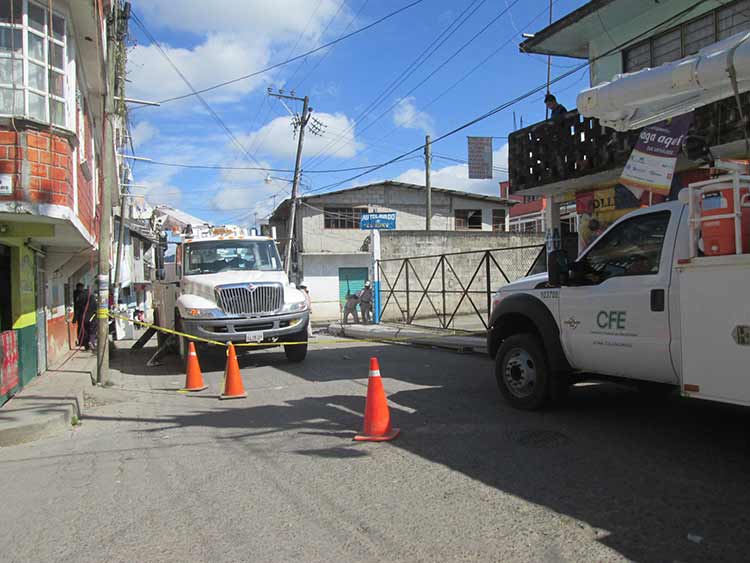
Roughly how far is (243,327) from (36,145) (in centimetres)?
467

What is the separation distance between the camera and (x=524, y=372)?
662 cm

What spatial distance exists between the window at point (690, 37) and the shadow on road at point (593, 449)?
23.0 feet

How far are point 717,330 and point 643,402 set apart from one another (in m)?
3.12

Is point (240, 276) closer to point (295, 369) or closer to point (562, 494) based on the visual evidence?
point (295, 369)

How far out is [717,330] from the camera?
418 cm

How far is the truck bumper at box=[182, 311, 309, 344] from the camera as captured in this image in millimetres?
10664

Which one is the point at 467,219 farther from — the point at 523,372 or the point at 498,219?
the point at 523,372

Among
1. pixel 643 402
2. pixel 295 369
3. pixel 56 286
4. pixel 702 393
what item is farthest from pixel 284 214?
pixel 702 393

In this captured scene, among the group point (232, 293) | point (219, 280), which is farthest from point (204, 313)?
point (219, 280)

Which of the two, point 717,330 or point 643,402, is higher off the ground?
point 717,330

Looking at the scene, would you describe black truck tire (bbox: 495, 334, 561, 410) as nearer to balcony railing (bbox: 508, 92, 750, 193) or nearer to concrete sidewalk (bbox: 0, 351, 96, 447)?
balcony railing (bbox: 508, 92, 750, 193)

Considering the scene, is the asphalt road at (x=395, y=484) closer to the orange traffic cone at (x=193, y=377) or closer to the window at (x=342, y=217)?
the orange traffic cone at (x=193, y=377)

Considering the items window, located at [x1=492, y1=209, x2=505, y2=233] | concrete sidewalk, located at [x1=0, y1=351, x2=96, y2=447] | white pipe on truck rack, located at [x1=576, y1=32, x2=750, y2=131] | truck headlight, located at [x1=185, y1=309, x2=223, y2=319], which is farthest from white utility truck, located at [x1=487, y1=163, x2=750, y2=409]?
window, located at [x1=492, y1=209, x2=505, y2=233]

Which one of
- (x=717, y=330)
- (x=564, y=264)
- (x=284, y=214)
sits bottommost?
(x=717, y=330)
